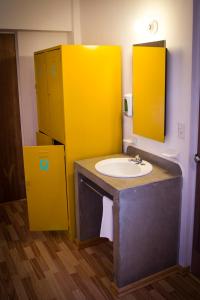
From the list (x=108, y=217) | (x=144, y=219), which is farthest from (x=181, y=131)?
(x=108, y=217)

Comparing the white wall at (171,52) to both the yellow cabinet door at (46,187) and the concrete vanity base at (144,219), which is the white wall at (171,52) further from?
the yellow cabinet door at (46,187)

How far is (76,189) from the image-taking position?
2828 millimetres

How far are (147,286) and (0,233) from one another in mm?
1608

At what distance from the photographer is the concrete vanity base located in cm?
221

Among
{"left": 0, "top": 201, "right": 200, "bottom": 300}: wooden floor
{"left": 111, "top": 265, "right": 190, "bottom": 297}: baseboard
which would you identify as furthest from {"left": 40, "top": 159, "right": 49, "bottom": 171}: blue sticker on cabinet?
A: {"left": 111, "top": 265, "right": 190, "bottom": 297}: baseboard

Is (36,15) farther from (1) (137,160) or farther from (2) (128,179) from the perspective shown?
(2) (128,179)

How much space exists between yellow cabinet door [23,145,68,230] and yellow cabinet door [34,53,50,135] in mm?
452

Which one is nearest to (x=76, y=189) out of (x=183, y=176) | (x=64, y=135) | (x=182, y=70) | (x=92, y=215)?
(x=92, y=215)

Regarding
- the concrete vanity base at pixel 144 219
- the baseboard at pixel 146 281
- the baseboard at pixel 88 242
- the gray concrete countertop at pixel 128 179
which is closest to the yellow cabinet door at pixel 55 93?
the gray concrete countertop at pixel 128 179

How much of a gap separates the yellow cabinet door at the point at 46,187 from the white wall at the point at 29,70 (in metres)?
0.98

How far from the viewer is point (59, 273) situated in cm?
257

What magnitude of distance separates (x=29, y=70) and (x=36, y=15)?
2.14 feet

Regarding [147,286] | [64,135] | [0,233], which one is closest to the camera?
[147,286]

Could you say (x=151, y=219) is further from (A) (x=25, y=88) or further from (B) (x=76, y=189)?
(A) (x=25, y=88)
